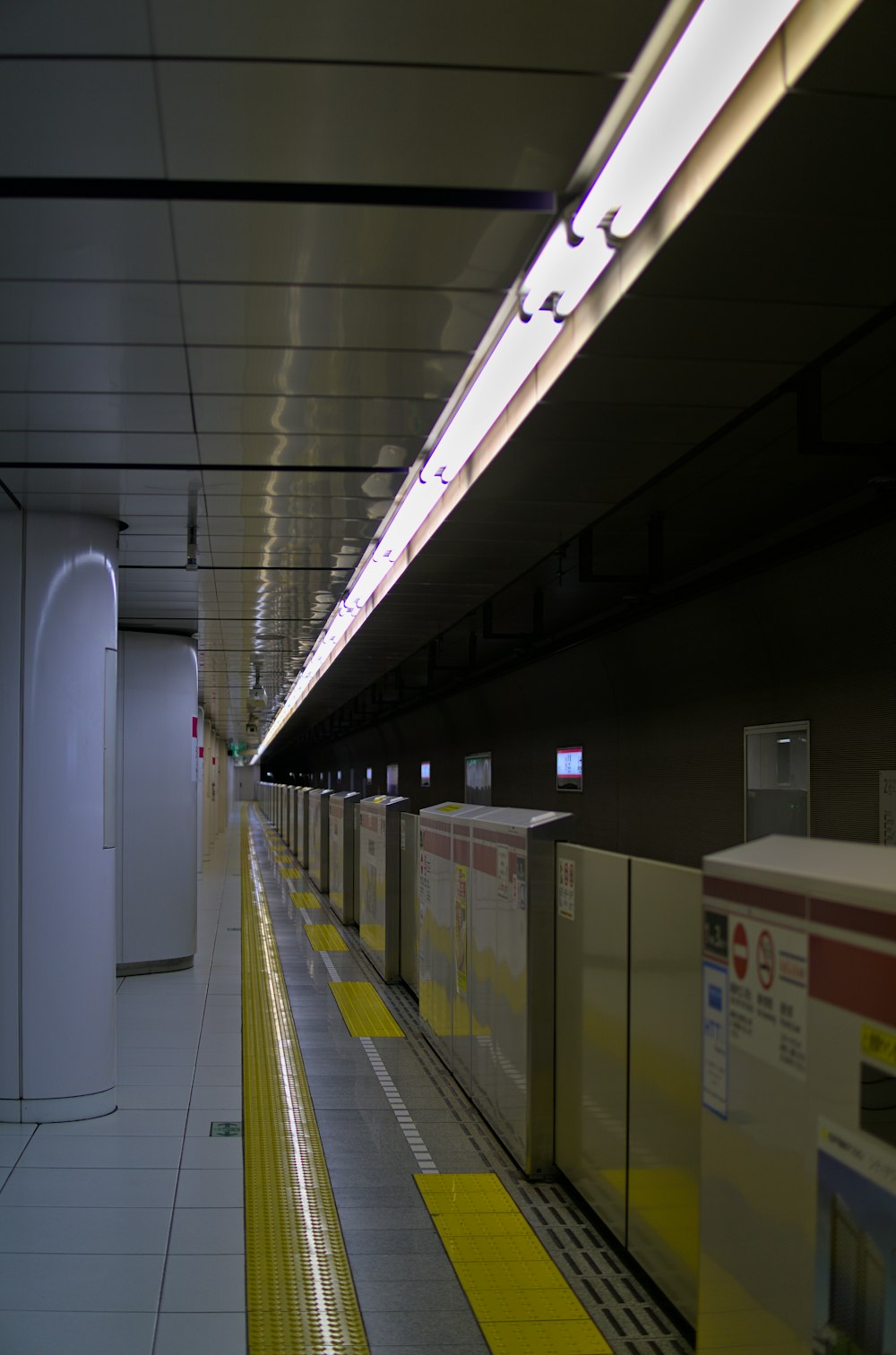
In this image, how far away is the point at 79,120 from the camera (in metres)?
2.92

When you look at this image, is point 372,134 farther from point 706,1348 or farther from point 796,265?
point 706,1348

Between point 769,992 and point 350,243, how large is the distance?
7.66 ft

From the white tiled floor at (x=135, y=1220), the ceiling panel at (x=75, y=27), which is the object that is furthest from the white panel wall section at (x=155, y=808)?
the ceiling panel at (x=75, y=27)

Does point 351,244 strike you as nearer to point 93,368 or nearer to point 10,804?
point 93,368

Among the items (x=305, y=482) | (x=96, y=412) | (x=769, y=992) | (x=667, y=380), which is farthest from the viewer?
(x=305, y=482)

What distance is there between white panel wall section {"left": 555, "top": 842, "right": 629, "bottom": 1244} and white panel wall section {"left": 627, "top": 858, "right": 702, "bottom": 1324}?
4.2 inches

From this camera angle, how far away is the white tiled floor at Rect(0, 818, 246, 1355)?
3793mm

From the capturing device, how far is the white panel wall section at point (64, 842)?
6.28 meters

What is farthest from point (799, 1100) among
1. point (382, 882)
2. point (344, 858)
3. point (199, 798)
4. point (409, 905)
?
point (199, 798)

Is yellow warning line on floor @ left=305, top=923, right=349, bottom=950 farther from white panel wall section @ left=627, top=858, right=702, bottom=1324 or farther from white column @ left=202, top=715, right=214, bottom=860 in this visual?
white column @ left=202, top=715, right=214, bottom=860

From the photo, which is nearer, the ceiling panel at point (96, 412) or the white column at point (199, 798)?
Answer: the ceiling panel at point (96, 412)

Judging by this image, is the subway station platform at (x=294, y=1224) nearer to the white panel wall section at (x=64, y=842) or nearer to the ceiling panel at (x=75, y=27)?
the white panel wall section at (x=64, y=842)

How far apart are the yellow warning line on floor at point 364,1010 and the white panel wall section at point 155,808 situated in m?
1.71

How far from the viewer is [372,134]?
9.86ft
